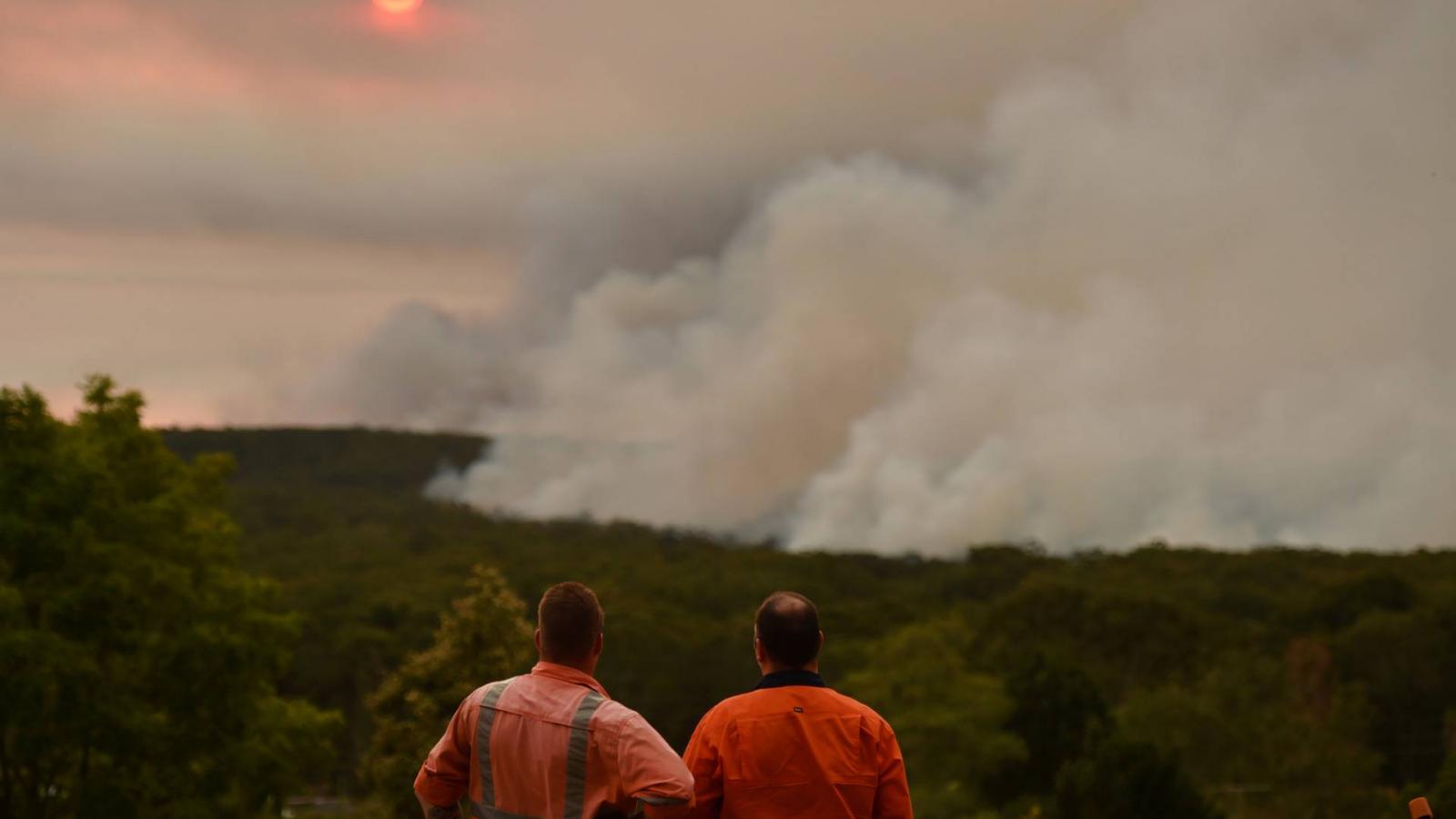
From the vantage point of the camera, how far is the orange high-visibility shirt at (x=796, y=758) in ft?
21.4

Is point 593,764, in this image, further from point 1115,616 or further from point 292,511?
point 292,511

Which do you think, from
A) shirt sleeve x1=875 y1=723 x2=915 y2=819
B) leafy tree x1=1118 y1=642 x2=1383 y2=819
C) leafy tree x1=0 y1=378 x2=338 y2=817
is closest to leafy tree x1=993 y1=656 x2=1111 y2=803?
leafy tree x1=1118 y1=642 x2=1383 y2=819

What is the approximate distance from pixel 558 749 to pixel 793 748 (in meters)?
0.94

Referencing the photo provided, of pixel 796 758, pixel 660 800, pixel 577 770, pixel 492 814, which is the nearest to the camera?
pixel 660 800

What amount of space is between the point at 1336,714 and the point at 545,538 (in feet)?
238

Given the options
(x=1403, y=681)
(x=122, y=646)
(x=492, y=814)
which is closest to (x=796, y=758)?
(x=492, y=814)

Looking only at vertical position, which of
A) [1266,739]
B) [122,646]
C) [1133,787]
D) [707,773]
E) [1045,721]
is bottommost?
[1133,787]

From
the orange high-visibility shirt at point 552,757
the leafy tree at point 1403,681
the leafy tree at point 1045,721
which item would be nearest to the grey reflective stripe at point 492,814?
the orange high-visibility shirt at point 552,757

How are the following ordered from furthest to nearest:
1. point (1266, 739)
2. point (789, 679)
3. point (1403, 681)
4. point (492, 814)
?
1. point (1403, 681)
2. point (1266, 739)
3. point (789, 679)
4. point (492, 814)

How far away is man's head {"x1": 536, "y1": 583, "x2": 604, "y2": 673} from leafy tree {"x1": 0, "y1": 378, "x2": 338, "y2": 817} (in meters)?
37.1

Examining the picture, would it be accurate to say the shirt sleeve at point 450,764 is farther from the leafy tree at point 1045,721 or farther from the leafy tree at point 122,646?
the leafy tree at point 1045,721

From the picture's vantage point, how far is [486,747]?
6.36 meters

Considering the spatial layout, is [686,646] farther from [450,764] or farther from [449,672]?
[450,764]

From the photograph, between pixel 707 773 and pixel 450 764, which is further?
pixel 707 773
